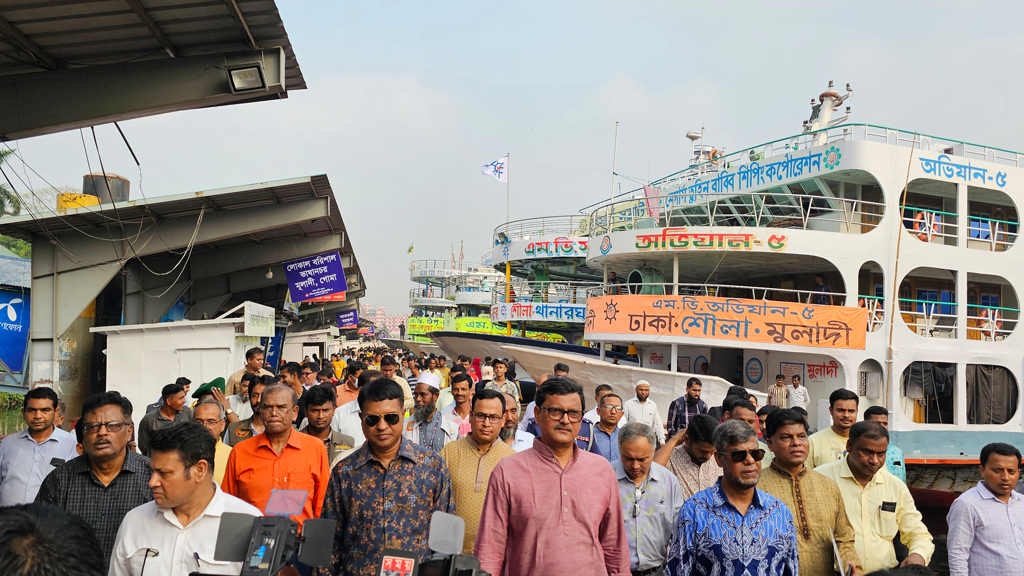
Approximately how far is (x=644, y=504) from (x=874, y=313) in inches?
479

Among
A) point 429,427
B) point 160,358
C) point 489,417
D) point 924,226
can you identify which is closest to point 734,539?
point 489,417

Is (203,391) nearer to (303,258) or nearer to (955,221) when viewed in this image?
(303,258)

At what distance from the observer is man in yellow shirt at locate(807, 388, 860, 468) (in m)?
5.01

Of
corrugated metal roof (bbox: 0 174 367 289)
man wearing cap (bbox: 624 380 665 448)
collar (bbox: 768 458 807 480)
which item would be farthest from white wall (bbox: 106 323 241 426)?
collar (bbox: 768 458 807 480)

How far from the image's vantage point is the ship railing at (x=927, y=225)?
14.0m

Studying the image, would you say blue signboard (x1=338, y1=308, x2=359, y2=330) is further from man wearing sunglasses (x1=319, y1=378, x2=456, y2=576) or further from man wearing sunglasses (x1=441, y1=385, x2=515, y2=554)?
man wearing sunglasses (x1=319, y1=378, x2=456, y2=576)

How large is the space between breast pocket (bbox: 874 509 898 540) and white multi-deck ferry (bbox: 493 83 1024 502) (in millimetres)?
8378

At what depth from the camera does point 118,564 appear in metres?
2.56

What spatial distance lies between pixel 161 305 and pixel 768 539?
1592cm

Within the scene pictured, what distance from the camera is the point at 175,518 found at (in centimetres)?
260

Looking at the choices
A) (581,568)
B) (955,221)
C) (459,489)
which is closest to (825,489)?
(581,568)

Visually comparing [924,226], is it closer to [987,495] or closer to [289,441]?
[987,495]

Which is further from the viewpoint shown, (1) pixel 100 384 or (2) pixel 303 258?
(2) pixel 303 258

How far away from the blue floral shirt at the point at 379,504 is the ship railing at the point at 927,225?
13648 millimetres
